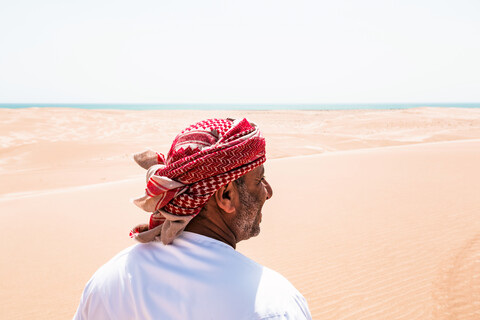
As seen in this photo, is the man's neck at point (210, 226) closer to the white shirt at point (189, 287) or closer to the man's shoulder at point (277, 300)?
the white shirt at point (189, 287)

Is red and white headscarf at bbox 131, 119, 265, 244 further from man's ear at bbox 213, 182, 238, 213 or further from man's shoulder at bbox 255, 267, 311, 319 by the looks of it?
man's shoulder at bbox 255, 267, 311, 319

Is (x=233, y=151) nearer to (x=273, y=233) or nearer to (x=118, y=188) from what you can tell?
(x=273, y=233)

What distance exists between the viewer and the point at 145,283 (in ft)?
4.50

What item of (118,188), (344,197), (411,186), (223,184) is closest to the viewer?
(223,184)

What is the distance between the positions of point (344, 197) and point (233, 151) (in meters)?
7.49

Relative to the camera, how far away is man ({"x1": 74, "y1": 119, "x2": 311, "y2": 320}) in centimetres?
124

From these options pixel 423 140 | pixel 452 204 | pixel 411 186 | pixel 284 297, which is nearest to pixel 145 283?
pixel 284 297

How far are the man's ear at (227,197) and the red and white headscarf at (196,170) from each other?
0.05 m

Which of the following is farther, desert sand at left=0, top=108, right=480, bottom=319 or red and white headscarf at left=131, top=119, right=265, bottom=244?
desert sand at left=0, top=108, right=480, bottom=319

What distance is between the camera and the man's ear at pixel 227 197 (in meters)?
1.56

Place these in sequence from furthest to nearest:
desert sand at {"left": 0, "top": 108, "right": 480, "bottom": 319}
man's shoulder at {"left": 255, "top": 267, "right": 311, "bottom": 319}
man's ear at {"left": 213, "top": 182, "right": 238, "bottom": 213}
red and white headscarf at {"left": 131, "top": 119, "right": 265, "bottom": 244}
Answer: desert sand at {"left": 0, "top": 108, "right": 480, "bottom": 319}, man's ear at {"left": 213, "top": 182, "right": 238, "bottom": 213}, red and white headscarf at {"left": 131, "top": 119, "right": 265, "bottom": 244}, man's shoulder at {"left": 255, "top": 267, "right": 311, "bottom": 319}

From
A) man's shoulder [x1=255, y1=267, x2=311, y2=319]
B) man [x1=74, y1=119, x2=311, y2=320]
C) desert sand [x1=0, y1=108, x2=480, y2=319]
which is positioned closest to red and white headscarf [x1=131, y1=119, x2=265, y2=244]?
man [x1=74, y1=119, x2=311, y2=320]

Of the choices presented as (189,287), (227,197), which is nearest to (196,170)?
(227,197)

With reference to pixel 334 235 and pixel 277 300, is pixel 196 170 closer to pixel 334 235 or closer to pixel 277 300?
pixel 277 300
